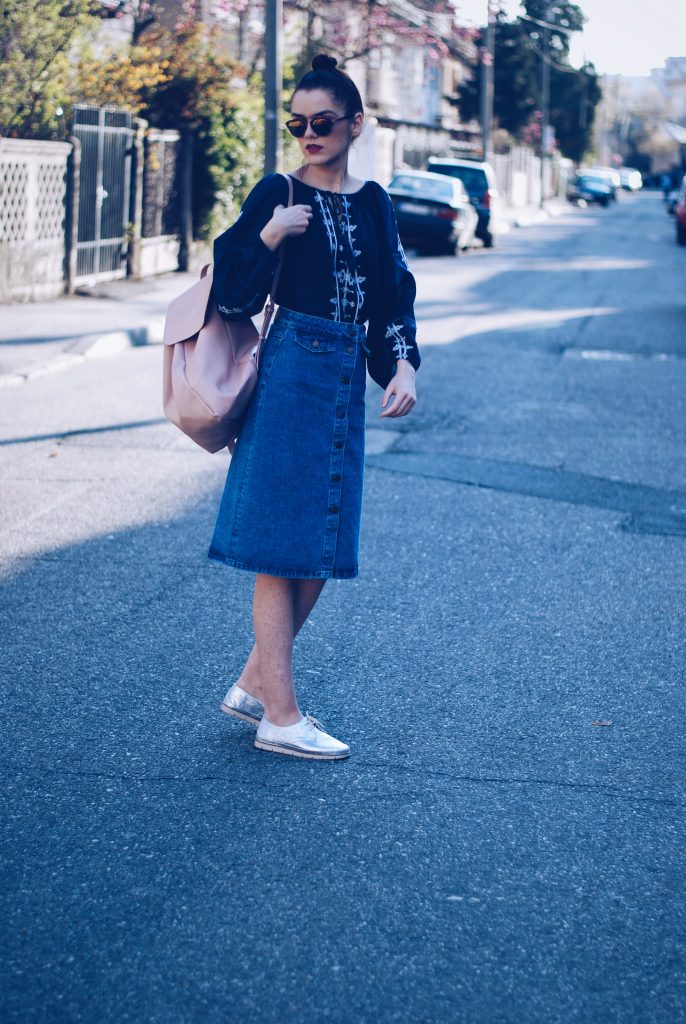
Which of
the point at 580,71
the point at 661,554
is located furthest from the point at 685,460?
the point at 580,71

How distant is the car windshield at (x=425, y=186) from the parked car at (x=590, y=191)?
156ft

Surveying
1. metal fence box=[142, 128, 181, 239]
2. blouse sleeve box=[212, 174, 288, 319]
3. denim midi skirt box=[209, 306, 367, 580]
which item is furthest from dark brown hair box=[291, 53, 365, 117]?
metal fence box=[142, 128, 181, 239]

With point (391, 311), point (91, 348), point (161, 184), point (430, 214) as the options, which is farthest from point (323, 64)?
point (430, 214)

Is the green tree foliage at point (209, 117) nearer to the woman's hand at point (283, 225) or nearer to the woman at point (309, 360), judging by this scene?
the woman at point (309, 360)

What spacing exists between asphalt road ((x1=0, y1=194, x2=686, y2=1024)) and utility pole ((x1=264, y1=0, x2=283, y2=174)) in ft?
23.5

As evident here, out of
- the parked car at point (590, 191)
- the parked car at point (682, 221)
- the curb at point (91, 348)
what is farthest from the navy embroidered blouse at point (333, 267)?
the parked car at point (590, 191)

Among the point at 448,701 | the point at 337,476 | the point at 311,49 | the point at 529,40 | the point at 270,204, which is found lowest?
the point at 448,701

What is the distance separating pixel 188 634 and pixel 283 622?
1130 millimetres

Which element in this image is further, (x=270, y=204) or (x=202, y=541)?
(x=202, y=541)

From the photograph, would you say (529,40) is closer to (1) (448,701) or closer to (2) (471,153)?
(2) (471,153)

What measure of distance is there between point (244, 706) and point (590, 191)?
72871 mm

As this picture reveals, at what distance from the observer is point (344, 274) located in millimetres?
3707

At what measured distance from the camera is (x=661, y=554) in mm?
6480

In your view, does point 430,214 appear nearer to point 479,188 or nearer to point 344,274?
point 479,188
